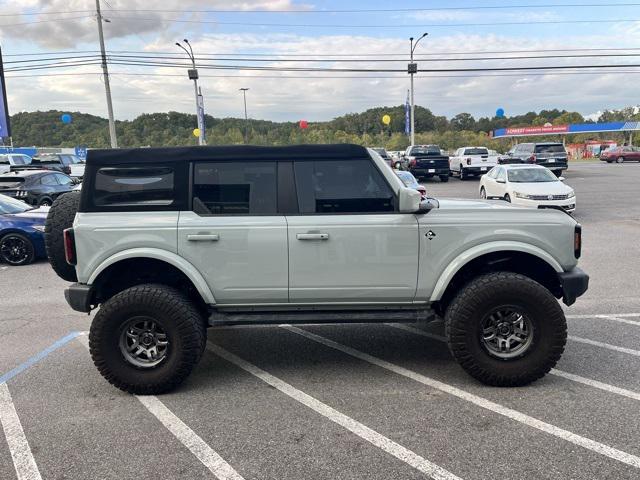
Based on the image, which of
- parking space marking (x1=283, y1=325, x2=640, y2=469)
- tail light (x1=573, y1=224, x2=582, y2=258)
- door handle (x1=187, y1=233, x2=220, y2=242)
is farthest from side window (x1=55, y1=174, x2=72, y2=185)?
tail light (x1=573, y1=224, x2=582, y2=258)

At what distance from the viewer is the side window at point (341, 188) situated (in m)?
4.10

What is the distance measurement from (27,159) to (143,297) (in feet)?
102

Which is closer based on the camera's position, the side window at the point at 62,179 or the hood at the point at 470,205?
the hood at the point at 470,205

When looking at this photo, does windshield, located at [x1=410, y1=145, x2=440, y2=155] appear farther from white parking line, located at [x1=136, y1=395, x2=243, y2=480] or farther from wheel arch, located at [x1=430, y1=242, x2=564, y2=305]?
white parking line, located at [x1=136, y1=395, x2=243, y2=480]

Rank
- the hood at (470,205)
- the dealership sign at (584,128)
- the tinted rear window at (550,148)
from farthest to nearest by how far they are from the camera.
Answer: the dealership sign at (584,128) < the tinted rear window at (550,148) < the hood at (470,205)

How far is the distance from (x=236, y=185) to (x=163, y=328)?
4.17 ft

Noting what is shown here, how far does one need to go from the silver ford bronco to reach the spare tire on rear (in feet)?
1.39

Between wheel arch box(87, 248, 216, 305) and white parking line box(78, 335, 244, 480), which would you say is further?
wheel arch box(87, 248, 216, 305)

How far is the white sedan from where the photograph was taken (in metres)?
13.4

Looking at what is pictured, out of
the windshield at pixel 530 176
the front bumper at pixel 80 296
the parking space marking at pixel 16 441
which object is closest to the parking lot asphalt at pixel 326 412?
the parking space marking at pixel 16 441

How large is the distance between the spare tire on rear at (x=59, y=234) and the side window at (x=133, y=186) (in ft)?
1.65

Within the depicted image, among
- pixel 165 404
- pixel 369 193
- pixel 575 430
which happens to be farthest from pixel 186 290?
pixel 575 430

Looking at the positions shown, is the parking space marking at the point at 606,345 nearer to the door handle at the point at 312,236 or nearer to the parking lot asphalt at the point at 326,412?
the parking lot asphalt at the point at 326,412

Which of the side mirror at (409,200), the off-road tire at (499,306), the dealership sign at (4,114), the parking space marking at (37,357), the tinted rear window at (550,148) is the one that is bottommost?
the parking space marking at (37,357)
